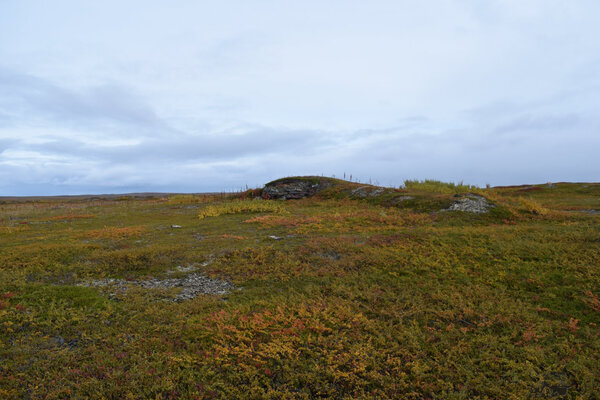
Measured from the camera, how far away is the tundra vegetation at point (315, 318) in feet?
17.4

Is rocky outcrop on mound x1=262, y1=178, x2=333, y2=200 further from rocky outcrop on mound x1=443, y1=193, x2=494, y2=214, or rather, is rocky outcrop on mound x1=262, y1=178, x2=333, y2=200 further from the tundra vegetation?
the tundra vegetation

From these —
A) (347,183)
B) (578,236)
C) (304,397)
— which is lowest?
(304,397)

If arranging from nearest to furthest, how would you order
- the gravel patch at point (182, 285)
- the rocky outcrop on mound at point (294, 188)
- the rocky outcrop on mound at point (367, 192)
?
the gravel patch at point (182, 285) → the rocky outcrop on mound at point (367, 192) → the rocky outcrop on mound at point (294, 188)

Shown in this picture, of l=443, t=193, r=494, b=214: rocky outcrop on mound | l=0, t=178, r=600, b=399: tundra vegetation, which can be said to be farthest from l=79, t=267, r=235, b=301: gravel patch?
l=443, t=193, r=494, b=214: rocky outcrop on mound

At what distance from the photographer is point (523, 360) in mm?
5887

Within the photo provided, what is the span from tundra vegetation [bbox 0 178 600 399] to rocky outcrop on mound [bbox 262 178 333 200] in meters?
20.0

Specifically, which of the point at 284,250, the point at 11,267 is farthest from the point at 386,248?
the point at 11,267

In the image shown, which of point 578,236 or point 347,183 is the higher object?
point 347,183

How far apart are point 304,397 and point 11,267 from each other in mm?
12348

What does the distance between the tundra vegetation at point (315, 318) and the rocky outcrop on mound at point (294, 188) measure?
1995 centimetres

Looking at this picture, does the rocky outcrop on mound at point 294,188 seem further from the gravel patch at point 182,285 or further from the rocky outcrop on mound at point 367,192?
the gravel patch at point 182,285

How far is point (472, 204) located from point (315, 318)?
56.1 ft

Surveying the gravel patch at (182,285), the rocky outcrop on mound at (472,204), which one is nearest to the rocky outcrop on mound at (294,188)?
the rocky outcrop on mound at (472,204)

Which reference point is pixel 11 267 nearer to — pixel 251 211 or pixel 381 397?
pixel 381 397
